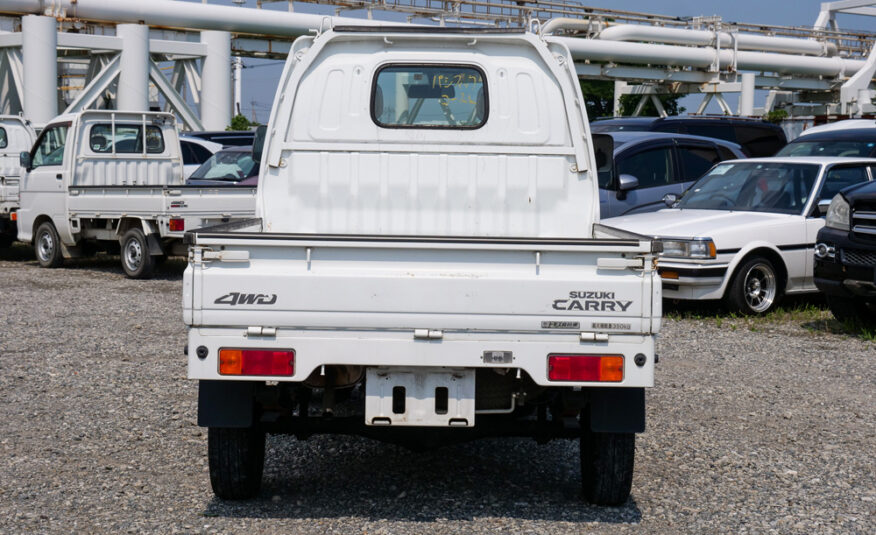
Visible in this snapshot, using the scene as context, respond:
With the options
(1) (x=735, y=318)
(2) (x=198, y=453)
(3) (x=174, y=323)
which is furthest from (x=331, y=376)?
(1) (x=735, y=318)

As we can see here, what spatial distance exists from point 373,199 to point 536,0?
128 ft

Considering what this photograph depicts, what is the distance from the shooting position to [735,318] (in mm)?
10820

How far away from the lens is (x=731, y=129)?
19859mm

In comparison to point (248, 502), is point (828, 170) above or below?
above

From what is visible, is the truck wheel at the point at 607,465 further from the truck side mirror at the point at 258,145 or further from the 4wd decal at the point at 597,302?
the truck side mirror at the point at 258,145

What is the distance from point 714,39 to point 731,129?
23902 mm

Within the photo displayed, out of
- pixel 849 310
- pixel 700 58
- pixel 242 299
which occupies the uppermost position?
pixel 700 58

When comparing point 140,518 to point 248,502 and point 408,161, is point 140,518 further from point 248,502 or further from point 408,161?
point 408,161

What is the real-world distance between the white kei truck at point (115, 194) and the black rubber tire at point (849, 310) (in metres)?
6.91

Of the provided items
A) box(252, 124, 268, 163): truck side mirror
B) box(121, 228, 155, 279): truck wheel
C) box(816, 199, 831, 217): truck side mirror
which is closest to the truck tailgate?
box(252, 124, 268, 163): truck side mirror

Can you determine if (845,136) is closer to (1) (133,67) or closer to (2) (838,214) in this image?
(2) (838,214)

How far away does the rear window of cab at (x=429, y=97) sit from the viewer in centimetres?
616

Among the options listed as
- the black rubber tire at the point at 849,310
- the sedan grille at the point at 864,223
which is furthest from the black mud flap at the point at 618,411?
the black rubber tire at the point at 849,310

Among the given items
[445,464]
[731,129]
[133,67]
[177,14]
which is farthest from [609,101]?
[445,464]
